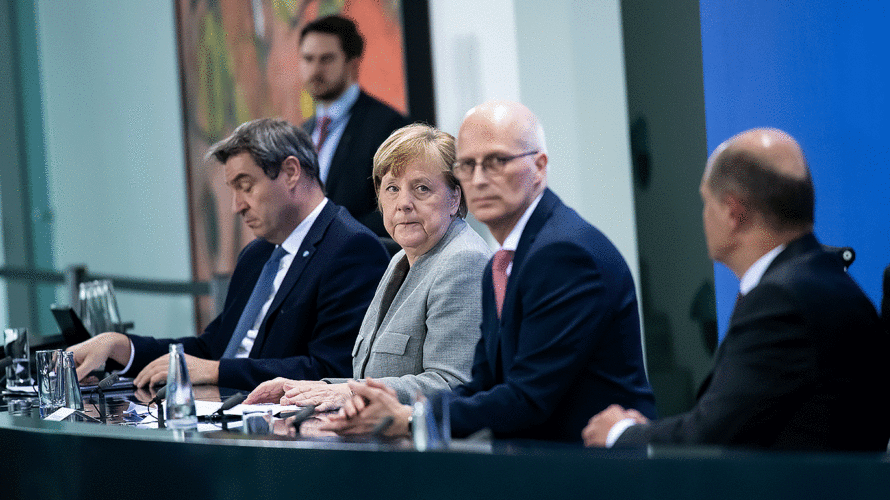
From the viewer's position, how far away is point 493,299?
202 cm

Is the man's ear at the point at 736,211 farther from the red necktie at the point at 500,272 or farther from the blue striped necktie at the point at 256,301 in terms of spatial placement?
the blue striped necktie at the point at 256,301

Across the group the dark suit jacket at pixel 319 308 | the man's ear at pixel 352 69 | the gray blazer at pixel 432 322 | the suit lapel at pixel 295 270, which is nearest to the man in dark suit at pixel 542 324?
the gray blazer at pixel 432 322

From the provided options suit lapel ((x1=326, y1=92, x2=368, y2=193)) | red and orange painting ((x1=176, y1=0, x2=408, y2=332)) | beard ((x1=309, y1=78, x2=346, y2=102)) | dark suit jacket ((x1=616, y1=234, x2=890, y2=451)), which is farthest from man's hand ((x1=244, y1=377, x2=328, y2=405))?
red and orange painting ((x1=176, y1=0, x2=408, y2=332))

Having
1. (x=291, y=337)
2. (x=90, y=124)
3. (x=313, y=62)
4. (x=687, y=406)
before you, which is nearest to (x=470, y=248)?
(x=291, y=337)

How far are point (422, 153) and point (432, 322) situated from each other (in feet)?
1.50

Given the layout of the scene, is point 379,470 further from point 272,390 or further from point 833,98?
point 833,98

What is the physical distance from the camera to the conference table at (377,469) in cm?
131

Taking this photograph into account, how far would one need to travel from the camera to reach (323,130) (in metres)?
4.78

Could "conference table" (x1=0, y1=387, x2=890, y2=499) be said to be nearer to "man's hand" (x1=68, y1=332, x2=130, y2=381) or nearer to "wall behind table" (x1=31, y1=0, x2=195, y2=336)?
"man's hand" (x1=68, y1=332, x2=130, y2=381)

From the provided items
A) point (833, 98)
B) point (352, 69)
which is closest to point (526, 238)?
point (833, 98)

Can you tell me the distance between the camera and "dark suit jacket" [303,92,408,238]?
14.5 feet

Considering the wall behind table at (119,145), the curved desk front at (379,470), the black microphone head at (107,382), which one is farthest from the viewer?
the wall behind table at (119,145)

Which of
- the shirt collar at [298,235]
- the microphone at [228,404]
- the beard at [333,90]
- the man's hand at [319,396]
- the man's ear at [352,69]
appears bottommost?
the man's hand at [319,396]

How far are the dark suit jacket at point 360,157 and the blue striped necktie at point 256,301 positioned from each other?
116cm
